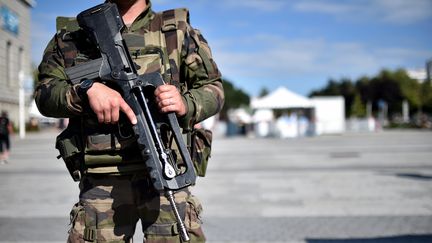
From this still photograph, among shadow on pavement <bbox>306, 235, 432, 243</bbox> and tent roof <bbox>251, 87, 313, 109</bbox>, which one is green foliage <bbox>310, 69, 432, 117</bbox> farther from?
shadow on pavement <bbox>306, 235, 432, 243</bbox>

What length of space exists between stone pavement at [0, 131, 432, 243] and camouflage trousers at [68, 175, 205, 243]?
2320mm

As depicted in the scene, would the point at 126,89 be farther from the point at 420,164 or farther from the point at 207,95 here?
the point at 420,164

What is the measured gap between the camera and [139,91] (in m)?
1.87

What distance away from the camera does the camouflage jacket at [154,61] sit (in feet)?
6.43

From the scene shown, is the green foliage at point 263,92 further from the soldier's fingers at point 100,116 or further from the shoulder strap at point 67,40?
the soldier's fingers at point 100,116

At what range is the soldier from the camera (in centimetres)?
192

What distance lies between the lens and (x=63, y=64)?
2072mm

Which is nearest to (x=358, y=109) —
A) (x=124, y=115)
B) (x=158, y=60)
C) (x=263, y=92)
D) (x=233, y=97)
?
(x=263, y=92)

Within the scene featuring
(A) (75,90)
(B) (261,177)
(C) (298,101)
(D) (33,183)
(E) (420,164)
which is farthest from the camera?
(C) (298,101)

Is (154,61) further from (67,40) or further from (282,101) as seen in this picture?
(282,101)

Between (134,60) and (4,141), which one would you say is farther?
(4,141)

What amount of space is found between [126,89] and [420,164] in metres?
9.59

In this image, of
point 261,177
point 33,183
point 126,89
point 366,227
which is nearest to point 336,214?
point 366,227

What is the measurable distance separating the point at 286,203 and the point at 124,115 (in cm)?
445
